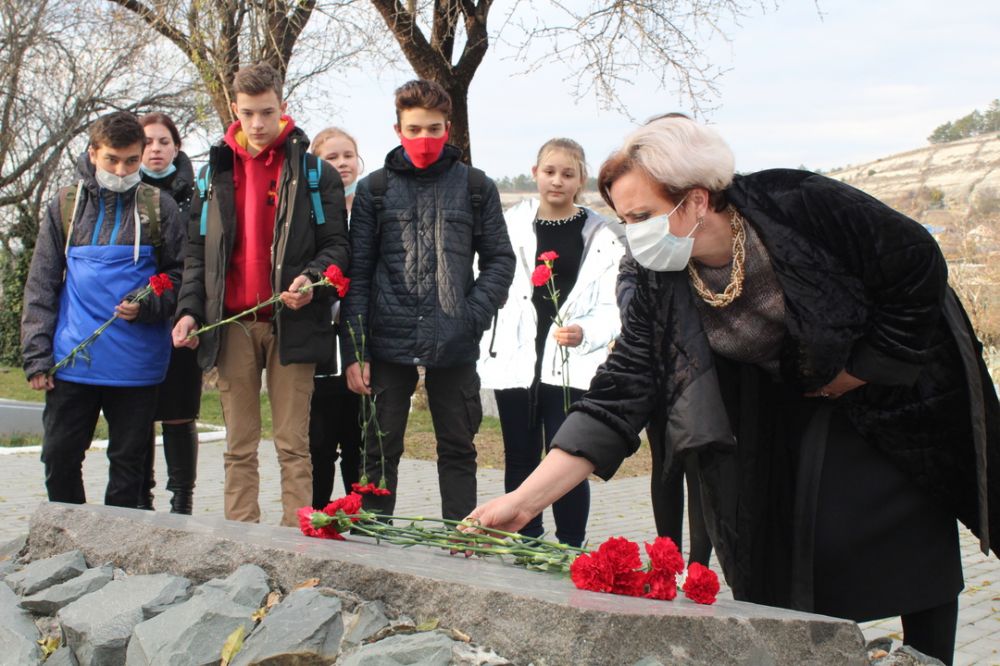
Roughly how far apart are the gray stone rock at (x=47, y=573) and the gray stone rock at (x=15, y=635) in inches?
2.0

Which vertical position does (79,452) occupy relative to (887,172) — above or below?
below

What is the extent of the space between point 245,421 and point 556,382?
1.46 meters

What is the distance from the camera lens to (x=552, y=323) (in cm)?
534

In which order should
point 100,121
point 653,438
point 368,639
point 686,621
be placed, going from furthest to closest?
1. point 100,121
2. point 653,438
3. point 368,639
4. point 686,621

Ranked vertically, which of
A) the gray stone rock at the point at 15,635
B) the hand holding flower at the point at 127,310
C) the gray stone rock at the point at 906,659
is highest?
the hand holding flower at the point at 127,310

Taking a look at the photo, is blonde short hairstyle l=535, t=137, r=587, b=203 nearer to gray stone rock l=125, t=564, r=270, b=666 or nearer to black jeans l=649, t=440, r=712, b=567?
black jeans l=649, t=440, r=712, b=567

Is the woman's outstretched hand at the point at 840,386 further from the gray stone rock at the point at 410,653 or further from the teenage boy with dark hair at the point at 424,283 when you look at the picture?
the teenage boy with dark hair at the point at 424,283

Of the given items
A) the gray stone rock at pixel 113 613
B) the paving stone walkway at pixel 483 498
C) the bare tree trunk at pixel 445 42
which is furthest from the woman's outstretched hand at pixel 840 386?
the bare tree trunk at pixel 445 42

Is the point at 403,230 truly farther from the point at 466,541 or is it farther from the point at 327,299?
the point at 466,541

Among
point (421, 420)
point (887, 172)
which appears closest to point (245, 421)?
point (421, 420)

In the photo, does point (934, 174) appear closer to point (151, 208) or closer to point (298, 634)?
point (151, 208)

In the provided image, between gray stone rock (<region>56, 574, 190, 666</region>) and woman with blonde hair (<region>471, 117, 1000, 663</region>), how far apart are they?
881 millimetres

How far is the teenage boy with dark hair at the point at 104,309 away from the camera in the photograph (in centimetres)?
463

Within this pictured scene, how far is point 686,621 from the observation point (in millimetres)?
2223
